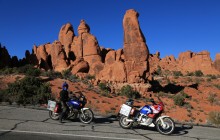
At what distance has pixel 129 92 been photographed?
36312 millimetres

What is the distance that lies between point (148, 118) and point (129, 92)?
27346 mm

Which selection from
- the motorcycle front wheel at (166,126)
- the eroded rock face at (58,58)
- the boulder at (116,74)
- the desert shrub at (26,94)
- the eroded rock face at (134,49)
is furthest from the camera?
the eroded rock face at (58,58)

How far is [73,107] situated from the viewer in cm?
993

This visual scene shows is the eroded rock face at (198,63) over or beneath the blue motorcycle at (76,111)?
over

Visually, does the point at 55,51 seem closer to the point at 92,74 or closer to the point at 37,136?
the point at 92,74

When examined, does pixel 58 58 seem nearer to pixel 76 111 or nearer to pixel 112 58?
pixel 112 58

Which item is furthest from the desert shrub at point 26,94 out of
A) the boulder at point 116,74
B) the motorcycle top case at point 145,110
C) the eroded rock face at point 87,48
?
the eroded rock face at point 87,48

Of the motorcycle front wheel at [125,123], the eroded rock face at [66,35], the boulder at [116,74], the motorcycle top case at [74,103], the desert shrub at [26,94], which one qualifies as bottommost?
the motorcycle front wheel at [125,123]

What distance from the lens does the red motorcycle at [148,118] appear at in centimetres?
890

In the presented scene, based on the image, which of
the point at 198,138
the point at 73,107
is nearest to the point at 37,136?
the point at 73,107

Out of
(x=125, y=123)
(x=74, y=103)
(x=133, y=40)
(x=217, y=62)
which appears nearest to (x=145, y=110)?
(x=125, y=123)

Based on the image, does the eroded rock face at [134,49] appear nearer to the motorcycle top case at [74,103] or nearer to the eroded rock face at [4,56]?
the motorcycle top case at [74,103]

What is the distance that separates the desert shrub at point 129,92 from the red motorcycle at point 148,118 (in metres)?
26.7

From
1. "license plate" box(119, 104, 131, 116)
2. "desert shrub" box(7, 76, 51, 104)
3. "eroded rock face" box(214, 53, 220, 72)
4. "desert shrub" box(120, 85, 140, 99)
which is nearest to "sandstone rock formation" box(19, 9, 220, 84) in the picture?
"eroded rock face" box(214, 53, 220, 72)
